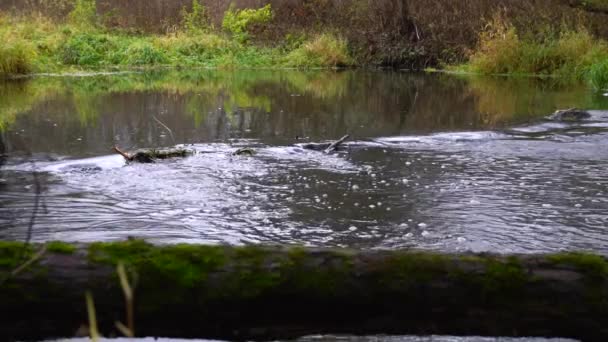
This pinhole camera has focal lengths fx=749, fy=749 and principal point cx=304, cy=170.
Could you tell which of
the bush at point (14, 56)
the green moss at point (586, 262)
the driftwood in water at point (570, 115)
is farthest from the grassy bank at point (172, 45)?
the green moss at point (586, 262)

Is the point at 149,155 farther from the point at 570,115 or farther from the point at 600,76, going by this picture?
the point at 600,76

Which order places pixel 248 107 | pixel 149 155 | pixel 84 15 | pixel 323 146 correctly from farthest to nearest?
pixel 84 15 < pixel 248 107 < pixel 323 146 < pixel 149 155

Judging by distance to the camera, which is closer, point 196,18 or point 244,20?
point 244,20

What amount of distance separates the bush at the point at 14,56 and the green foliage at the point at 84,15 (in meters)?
10.2

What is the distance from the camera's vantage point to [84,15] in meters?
32.7

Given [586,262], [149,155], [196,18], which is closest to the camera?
[586,262]

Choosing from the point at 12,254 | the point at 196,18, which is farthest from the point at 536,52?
the point at 12,254

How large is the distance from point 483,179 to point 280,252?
16.0ft

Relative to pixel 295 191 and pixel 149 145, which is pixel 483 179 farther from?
pixel 149 145

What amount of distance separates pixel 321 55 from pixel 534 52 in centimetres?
900

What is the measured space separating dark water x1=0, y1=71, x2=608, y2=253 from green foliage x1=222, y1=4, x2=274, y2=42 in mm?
17134

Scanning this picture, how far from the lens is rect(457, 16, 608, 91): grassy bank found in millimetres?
22469

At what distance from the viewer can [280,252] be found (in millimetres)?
3576

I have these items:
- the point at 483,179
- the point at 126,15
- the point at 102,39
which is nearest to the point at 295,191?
the point at 483,179
